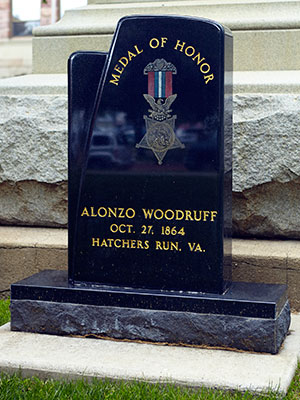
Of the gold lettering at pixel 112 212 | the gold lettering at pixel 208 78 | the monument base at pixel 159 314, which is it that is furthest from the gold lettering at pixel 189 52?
the monument base at pixel 159 314

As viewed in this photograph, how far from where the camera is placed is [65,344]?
347 cm

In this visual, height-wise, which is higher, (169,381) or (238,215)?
(238,215)

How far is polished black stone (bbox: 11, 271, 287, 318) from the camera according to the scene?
10.9 ft

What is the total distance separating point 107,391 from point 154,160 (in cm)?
114

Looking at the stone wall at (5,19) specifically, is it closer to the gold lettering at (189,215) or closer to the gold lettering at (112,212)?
the gold lettering at (112,212)

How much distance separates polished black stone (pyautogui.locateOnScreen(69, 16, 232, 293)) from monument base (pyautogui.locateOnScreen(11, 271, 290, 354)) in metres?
0.13

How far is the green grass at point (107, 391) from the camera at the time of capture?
288 centimetres

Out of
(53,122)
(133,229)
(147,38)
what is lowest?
(133,229)

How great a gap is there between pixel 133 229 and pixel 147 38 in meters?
0.93

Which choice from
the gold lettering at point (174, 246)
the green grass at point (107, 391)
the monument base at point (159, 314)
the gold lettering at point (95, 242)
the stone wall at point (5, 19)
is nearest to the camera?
the green grass at point (107, 391)

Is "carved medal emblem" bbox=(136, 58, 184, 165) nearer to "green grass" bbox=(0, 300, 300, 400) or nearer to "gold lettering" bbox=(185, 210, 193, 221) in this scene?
"gold lettering" bbox=(185, 210, 193, 221)

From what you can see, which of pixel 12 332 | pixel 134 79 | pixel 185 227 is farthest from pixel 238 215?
pixel 12 332

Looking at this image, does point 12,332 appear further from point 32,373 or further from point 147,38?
point 147,38

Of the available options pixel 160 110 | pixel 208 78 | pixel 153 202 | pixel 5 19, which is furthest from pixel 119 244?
pixel 5 19
